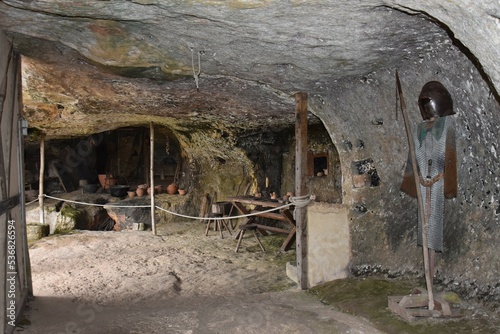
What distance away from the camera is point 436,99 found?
12.0 feet

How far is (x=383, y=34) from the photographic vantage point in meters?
3.27

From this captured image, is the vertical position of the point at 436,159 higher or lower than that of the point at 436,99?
lower

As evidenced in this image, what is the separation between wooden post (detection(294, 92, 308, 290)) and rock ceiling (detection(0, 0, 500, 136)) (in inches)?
9.7

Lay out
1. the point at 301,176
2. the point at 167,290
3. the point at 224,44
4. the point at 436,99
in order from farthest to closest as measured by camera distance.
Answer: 1. the point at 167,290
2. the point at 301,176
3. the point at 224,44
4. the point at 436,99

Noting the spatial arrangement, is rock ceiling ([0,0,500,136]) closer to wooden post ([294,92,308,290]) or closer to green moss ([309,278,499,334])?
wooden post ([294,92,308,290])

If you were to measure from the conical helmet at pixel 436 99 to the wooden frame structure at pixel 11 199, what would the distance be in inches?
149

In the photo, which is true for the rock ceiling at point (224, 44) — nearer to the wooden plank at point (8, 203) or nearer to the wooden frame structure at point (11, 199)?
the wooden frame structure at point (11, 199)

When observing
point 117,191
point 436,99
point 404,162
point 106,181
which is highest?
point 436,99

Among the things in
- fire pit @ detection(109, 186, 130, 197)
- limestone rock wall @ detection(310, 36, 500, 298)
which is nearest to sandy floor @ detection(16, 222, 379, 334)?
limestone rock wall @ detection(310, 36, 500, 298)

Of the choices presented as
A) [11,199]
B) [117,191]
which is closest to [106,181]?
[117,191]

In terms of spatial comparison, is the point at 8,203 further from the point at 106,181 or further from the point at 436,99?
the point at 106,181

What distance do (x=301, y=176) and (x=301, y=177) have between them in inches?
0.5

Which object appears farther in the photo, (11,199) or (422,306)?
(11,199)

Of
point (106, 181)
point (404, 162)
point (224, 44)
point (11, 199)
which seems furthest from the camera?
point (106, 181)
